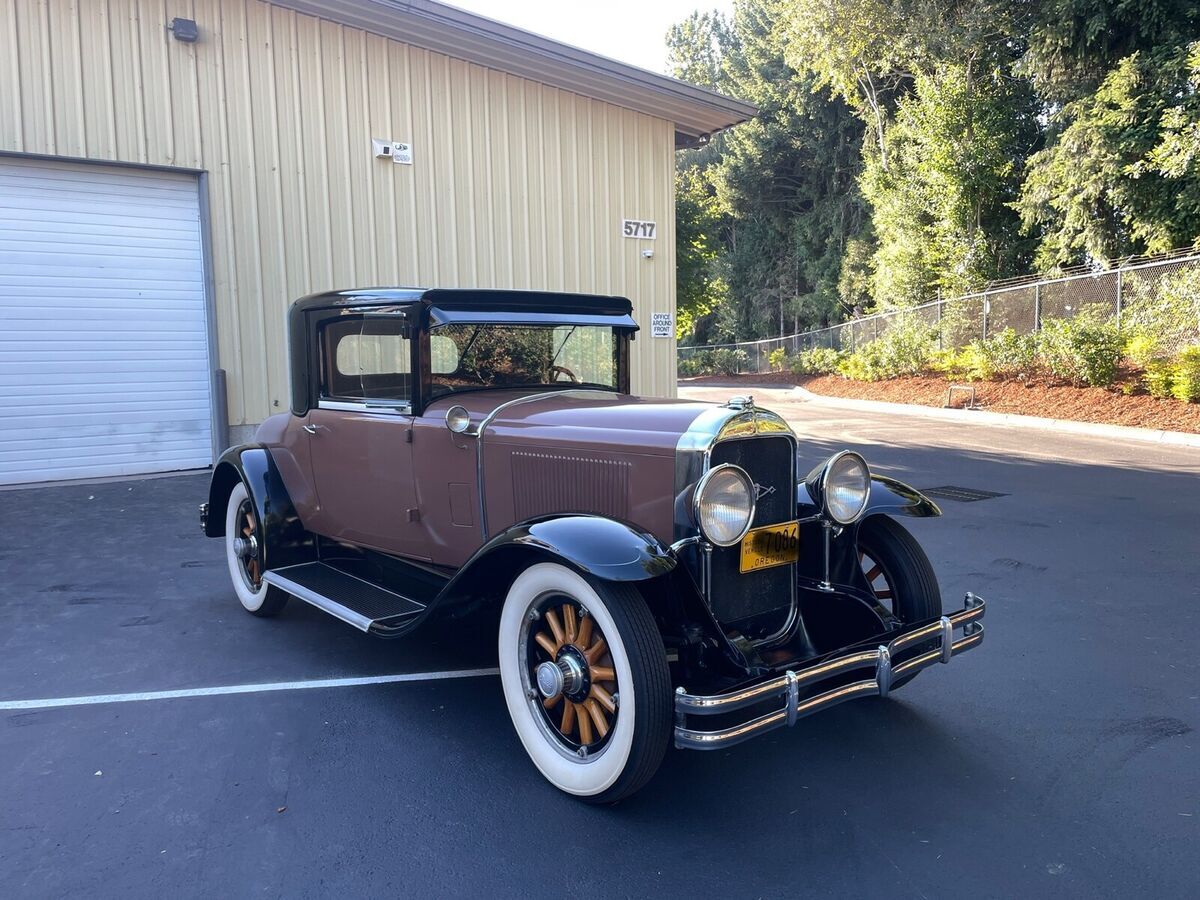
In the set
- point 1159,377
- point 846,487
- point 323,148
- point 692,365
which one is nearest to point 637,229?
point 323,148

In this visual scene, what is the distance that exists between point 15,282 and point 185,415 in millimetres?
2085

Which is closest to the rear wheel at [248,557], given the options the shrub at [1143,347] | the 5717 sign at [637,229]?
the 5717 sign at [637,229]

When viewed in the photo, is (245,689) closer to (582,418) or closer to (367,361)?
(367,361)

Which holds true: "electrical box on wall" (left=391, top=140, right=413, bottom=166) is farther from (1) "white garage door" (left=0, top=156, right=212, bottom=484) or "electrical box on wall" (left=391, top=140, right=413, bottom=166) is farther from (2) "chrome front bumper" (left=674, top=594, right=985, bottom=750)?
(2) "chrome front bumper" (left=674, top=594, right=985, bottom=750)

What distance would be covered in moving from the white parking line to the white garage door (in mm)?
6400

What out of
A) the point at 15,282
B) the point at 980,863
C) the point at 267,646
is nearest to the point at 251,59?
the point at 15,282

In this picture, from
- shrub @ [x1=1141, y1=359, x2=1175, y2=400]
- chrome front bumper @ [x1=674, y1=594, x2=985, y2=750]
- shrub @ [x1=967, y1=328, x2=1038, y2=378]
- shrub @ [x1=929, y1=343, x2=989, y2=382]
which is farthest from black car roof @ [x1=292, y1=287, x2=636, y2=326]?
shrub @ [x1=929, y1=343, x2=989, y2=382]

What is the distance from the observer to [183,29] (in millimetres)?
9070

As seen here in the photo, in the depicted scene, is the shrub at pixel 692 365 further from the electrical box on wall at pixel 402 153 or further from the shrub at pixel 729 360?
the electrical box on wall at pixel 402 153

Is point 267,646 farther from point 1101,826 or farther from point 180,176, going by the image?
point 180,176

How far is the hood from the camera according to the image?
10.5 ft

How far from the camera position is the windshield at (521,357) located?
4105 millimetres

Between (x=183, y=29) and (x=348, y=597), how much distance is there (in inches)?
312

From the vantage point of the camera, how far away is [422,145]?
10758 mm
